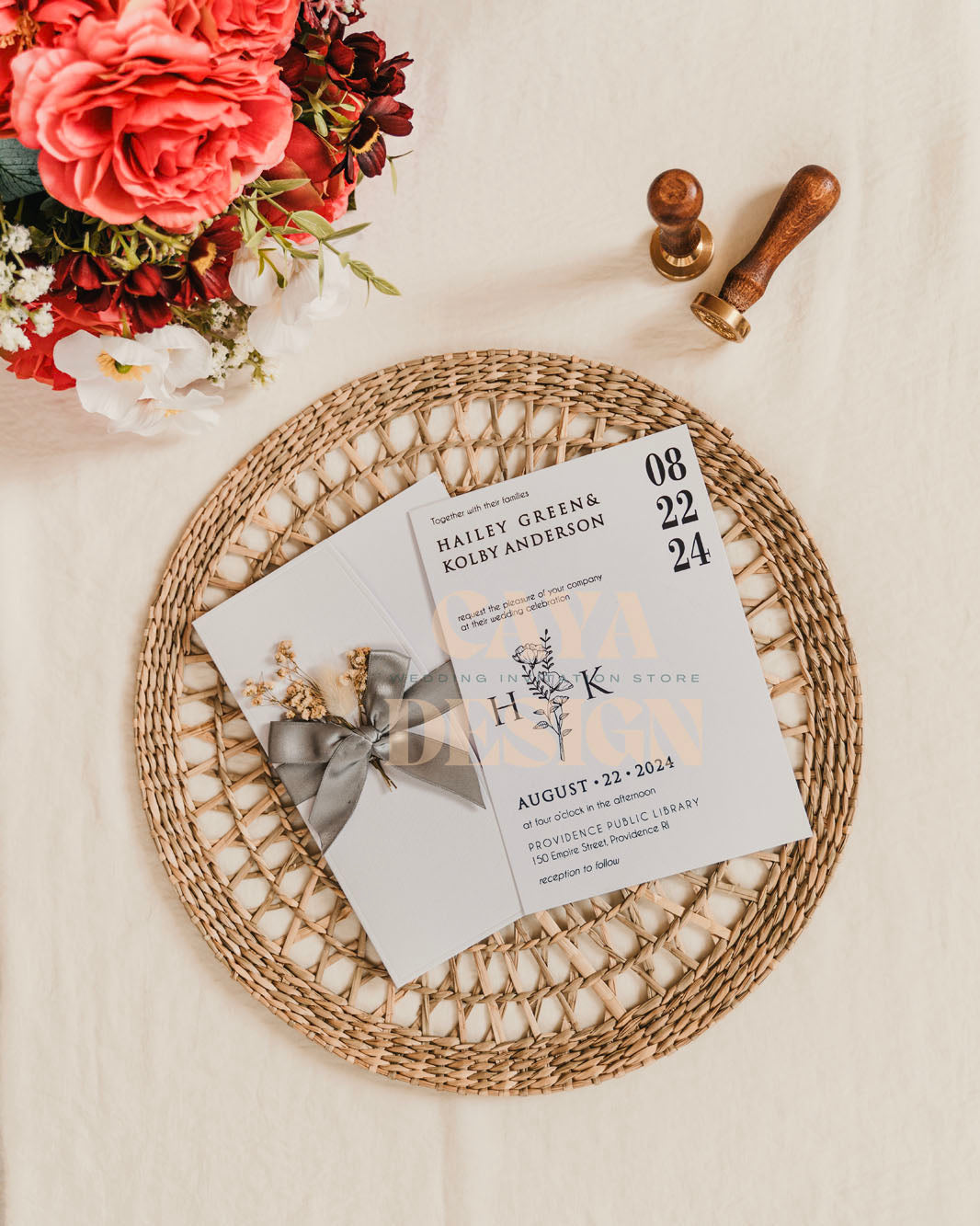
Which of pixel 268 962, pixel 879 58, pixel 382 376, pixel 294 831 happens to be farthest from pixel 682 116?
pixel 268 962

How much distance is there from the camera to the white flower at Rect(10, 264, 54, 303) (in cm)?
55

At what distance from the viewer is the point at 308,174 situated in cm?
60

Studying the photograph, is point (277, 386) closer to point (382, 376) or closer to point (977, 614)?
point (382, 376)

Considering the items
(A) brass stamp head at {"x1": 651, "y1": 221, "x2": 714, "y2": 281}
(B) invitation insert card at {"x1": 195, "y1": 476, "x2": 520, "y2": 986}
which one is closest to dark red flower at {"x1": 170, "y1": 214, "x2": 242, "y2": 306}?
(B) invitation insert card at {"x1": 195, "y1": 476, "x2": 520, "y2": 986}

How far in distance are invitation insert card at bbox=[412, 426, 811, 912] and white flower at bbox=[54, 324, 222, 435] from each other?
8.0 inches

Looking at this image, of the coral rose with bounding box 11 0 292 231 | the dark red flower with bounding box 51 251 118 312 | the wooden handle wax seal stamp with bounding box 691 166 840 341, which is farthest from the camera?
the wooden handle wax seal stamp with bounding box 691 166 840 341

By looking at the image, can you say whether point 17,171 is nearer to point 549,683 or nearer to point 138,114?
point 138,114

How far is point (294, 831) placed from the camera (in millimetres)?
736

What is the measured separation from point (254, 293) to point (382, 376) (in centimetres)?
14

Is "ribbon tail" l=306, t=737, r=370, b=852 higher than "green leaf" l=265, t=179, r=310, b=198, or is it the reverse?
"green leaf" l=265, t=179, r=310, b=198

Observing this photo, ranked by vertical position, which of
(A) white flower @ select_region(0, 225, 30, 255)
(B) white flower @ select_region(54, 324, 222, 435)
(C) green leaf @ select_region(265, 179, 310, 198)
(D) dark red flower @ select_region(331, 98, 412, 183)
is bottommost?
(B) white flower @ select_region(54, 324, 222, 435)

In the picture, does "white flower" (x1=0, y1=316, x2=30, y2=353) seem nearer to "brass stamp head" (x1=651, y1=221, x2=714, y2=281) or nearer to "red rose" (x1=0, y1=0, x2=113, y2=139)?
"red rose" (x1=0, y1=0, x2=113, y2=139)

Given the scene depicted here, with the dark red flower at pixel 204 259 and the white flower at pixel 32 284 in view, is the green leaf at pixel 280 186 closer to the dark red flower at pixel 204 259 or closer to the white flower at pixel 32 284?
the dark red flower at pixel 204 259

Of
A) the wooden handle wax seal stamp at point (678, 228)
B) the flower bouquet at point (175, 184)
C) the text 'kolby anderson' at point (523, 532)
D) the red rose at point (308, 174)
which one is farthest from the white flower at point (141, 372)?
the wooden handle wax seal stamp at point (678, 228)
